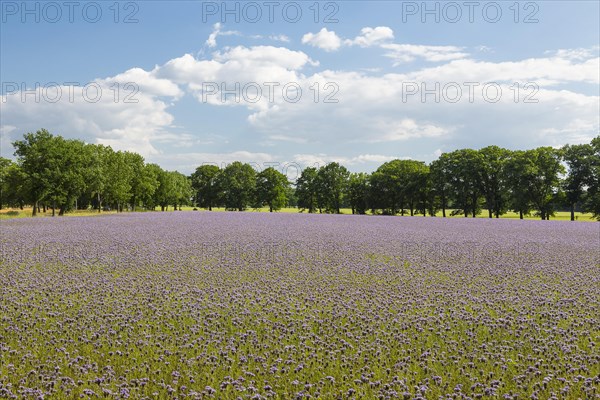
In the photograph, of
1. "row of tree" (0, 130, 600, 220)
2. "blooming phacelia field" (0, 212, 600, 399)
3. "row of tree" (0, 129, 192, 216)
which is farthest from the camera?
"row of tree" (0, 130, 600, 220)

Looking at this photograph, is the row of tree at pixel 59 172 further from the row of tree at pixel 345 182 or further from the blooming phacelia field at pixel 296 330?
the blooming phacelia field at pixel 296 330

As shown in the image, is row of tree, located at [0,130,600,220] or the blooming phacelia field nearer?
the blooming phacelia field

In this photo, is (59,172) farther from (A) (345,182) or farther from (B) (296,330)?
(A) (345,182)

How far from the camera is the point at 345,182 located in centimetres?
9775

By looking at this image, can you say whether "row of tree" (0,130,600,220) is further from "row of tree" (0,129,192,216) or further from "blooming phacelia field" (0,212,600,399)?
"blooming phacelia field" (0,212,600,399)

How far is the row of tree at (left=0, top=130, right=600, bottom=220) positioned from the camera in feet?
174

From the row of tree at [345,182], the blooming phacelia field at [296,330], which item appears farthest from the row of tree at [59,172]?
the blooming phacelia field at [296,330]

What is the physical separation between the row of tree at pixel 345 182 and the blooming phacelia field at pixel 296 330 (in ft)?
149

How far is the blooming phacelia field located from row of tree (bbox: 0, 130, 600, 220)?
149 ft

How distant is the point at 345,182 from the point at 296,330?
91704 mm

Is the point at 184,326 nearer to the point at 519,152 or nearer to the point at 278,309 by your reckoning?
the point at 278,309

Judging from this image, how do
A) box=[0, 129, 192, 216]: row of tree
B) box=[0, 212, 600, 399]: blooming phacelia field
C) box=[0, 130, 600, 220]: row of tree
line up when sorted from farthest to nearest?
box=[0, 130, 600, 220]: row of tree < box=[0, 129, 192, 216]: row of tree < box=[0, 212, 600, 399]: blooming phacelia field

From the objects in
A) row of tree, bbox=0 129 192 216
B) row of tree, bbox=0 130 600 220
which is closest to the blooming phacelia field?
row of tree, bbox=0 129 192 216

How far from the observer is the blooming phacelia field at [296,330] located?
16.7 feet
